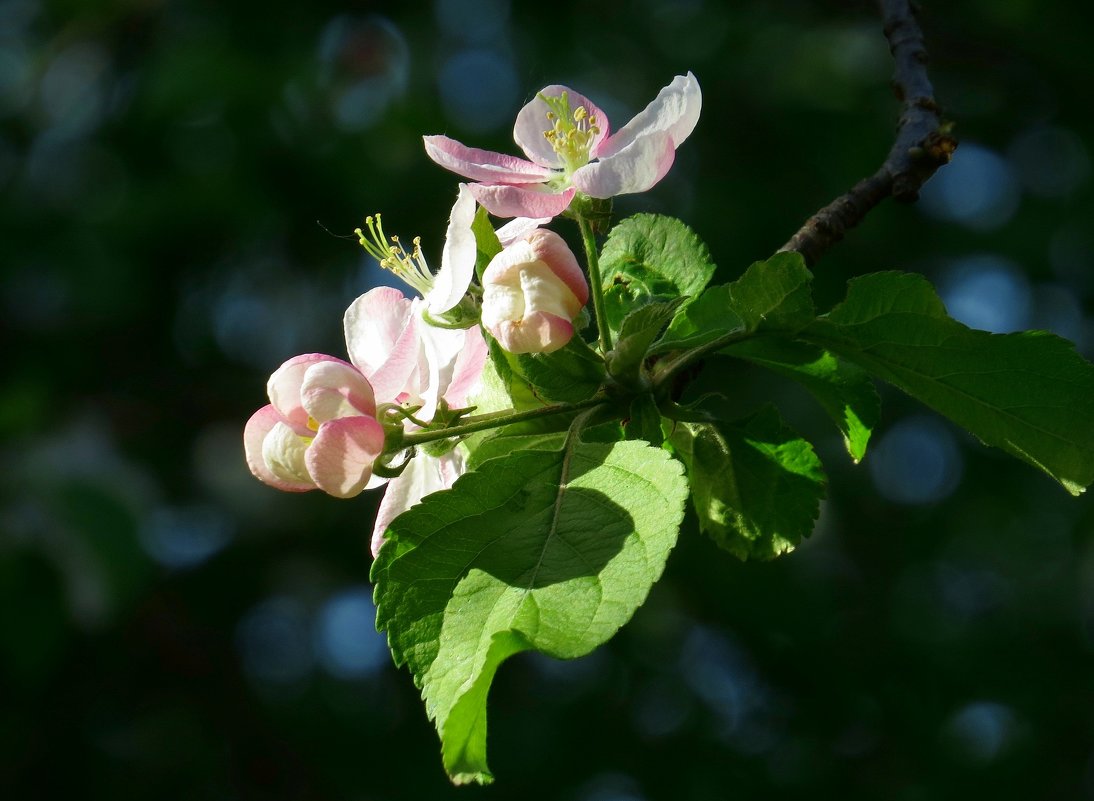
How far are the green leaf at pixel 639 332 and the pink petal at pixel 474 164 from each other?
14 cm

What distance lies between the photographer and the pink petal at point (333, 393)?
0.87m

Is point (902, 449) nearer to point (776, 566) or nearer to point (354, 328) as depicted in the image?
point (776, 566)

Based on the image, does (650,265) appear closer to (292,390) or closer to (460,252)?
(460,252)

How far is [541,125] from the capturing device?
108cm

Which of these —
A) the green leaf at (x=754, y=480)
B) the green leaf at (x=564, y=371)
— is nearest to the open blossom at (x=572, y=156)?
the green leaf at (x=564, y=371)

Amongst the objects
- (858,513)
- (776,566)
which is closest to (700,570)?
(776,566)

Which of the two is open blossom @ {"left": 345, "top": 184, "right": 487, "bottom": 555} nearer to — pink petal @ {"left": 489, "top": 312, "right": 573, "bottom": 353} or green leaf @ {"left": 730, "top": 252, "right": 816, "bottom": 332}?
pink petal @ {"left": 489, "top": 312, "right": 573, "bottom": 353}

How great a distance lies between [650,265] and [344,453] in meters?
0.35

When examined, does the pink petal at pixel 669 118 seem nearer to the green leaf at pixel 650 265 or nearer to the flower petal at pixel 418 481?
the green leaf at pixel 650 265

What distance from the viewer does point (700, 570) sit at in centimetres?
377

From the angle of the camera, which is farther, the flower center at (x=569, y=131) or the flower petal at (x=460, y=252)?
the flower center at (x=569, y=131)

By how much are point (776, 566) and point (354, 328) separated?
316cm

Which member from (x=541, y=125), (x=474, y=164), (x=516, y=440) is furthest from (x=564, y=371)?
(x=541, y=125)

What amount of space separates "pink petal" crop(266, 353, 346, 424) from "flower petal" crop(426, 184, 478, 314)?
0.31ft
